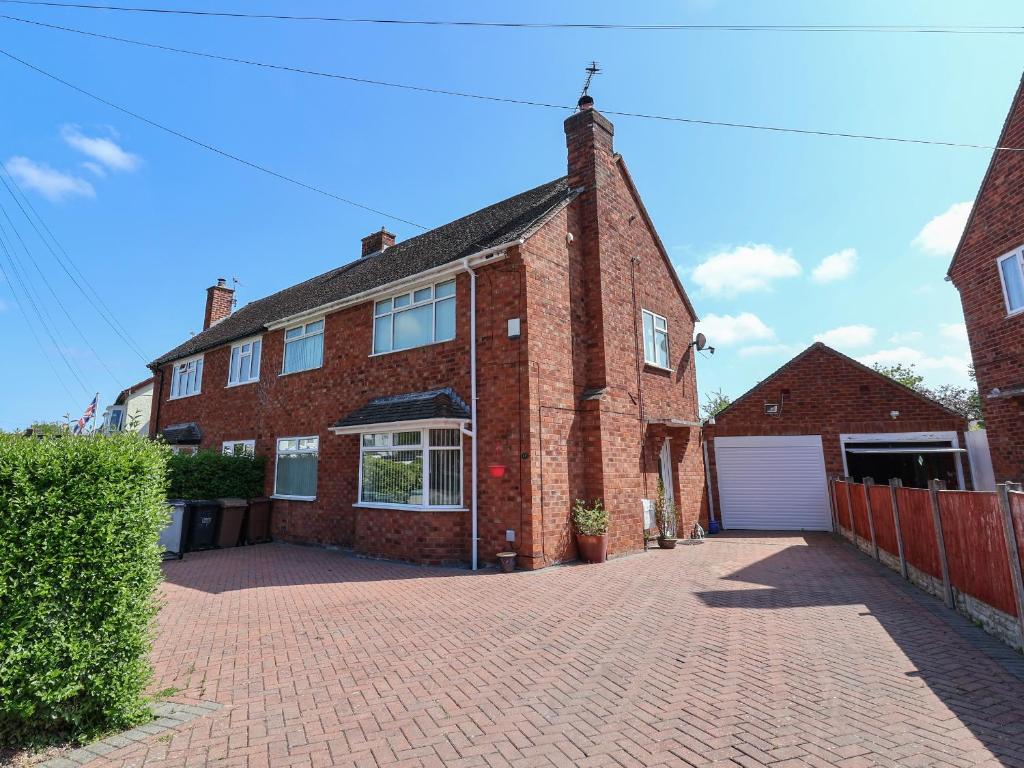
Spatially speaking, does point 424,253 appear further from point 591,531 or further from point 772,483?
point 772,483

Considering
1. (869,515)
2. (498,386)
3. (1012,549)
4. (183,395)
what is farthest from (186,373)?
(1012,549)

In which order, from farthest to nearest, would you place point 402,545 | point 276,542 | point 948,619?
point 276,542 → point 402,545 → point 948,619

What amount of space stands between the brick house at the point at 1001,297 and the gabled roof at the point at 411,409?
1129 cm

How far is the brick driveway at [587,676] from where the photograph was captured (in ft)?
11.1

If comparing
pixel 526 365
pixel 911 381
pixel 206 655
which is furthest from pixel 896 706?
pixel 911 381

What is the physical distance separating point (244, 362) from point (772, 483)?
673 inches

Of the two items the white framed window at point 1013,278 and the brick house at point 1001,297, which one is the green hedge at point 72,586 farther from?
the white framed window at point 1013,278

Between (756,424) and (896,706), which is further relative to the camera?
(756,424)

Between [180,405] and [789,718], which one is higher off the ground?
[180,405]

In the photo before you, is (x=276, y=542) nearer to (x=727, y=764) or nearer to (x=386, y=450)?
(x=386, y=450)

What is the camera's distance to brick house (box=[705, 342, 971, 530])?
14.6 metres

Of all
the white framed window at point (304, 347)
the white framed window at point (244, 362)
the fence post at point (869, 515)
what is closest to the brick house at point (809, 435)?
the fence post at point (869, 515)

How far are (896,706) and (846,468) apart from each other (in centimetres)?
1298

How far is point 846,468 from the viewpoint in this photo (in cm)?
1495
